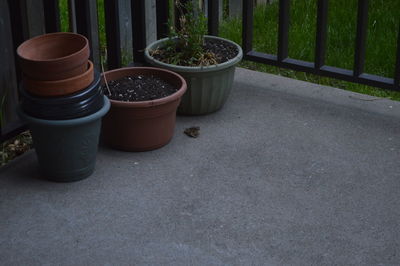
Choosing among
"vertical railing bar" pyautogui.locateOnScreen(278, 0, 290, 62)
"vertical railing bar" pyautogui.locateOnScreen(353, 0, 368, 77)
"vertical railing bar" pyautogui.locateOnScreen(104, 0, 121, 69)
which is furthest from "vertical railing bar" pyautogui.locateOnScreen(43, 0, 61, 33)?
"vertical railing bar" pyautogui.locateOnScreen(353, 0, 368, 77)

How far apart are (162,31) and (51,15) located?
A: 73cm

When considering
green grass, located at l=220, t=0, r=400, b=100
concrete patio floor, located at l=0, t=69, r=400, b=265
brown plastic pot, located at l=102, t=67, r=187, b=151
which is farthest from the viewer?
green grass, located at l=220, t=0, r=400, b=100

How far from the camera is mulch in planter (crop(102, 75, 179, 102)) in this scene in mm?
3602

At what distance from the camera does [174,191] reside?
3301 millimetres

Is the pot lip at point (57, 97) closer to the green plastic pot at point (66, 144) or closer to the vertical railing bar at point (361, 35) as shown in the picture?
the green plastic pot at point (66, 144)

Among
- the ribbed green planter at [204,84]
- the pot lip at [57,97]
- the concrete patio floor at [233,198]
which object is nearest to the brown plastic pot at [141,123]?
the concrete patio floor at [233,198]

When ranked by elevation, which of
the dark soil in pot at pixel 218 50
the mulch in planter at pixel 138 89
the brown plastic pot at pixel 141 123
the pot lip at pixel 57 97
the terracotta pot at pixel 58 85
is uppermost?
the terracotta pot at pixel 58 85

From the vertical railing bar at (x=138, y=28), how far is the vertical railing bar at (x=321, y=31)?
880 millimetres

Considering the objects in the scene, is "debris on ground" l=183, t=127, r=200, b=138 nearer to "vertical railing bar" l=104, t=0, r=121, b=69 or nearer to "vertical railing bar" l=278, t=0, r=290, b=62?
"vertical railing bar" l=104, t=0, r=121, b=69

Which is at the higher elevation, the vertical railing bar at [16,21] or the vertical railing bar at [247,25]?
A: the vertical railing bar at [16,21]

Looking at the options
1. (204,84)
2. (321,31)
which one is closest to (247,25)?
(321,31)

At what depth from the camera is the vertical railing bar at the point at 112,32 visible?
388 cm

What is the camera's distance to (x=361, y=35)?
154 inches

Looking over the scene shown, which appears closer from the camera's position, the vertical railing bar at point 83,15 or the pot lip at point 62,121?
the pot lip at point 62,121
